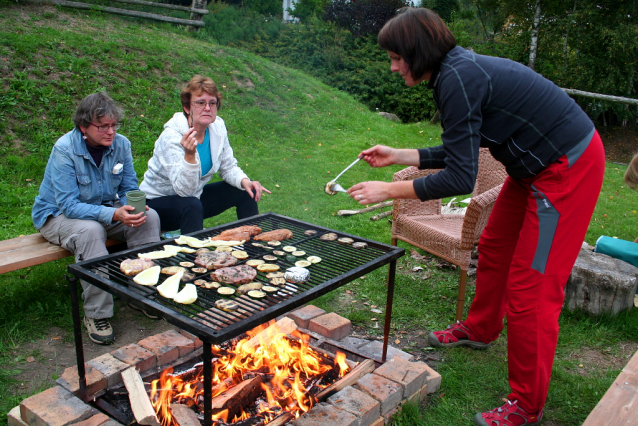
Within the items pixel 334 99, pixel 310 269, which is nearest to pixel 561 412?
pixel 310 269

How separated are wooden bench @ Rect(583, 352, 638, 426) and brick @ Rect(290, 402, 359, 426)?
0.99 metres

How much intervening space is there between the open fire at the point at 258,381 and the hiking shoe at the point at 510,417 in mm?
798

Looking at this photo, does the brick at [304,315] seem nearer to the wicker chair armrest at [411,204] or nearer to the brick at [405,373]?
the brick at [405,373]

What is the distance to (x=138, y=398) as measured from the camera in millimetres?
2307

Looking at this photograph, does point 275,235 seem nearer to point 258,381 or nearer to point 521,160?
point 258,381

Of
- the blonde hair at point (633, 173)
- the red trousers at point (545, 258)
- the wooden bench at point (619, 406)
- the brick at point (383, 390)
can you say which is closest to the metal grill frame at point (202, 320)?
the brick at point (383, 390)

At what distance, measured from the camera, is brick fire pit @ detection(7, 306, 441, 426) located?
7.26 feet

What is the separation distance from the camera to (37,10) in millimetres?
9195

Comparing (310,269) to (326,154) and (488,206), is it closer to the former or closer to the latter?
(488,206)

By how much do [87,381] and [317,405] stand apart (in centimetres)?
118

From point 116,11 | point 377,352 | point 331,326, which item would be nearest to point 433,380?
point 377,352

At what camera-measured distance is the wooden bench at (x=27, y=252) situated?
305 cm

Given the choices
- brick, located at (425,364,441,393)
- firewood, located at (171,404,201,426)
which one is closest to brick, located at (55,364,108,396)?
firewood, located at (171,404,201,426)

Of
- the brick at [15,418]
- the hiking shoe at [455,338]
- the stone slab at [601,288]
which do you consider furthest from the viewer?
the stone slab at [601,288]
